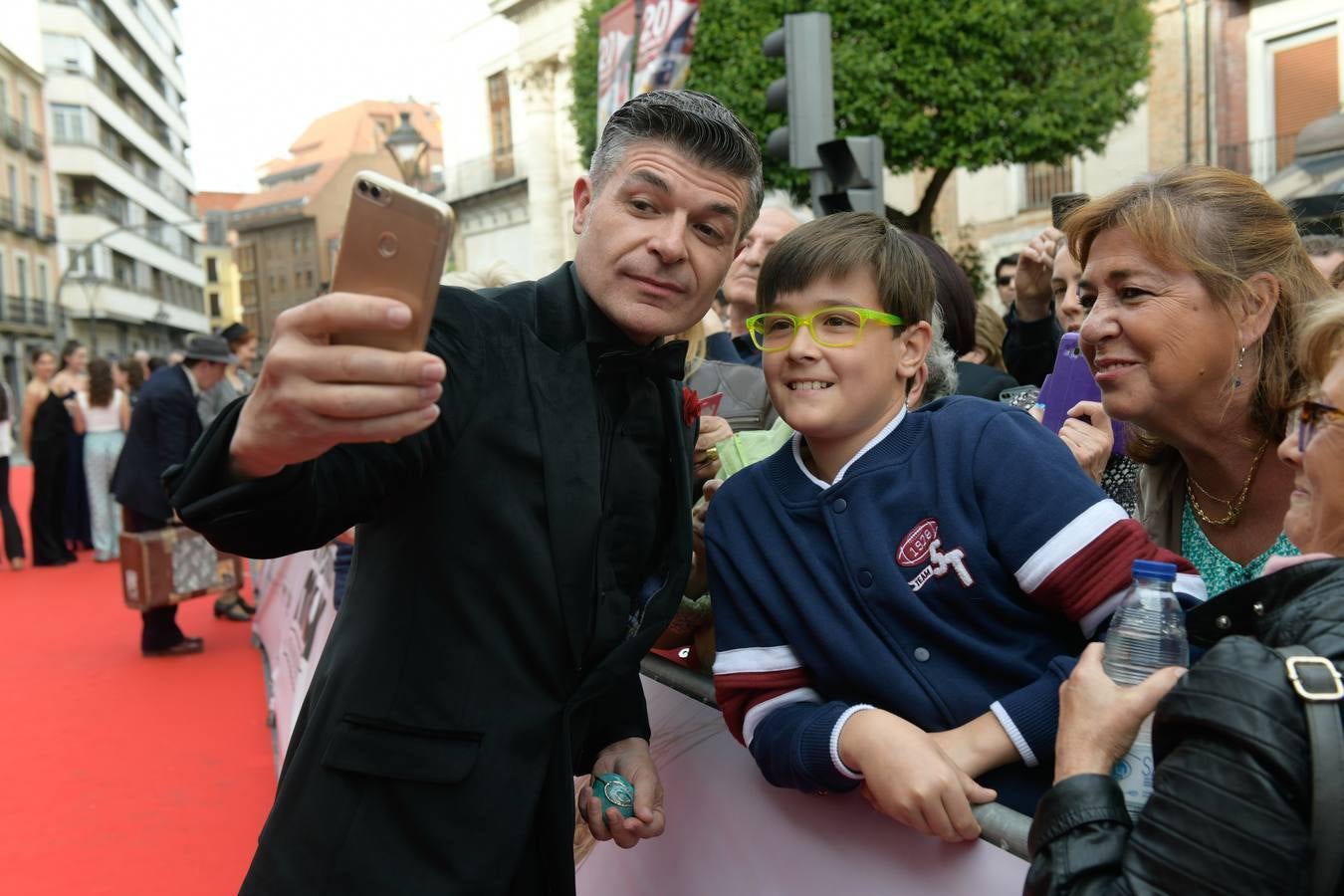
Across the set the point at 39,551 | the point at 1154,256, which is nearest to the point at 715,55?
the point at 39,551

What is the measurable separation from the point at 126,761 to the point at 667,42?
533 cm

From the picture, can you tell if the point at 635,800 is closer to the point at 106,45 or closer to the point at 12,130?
the point at 12,130

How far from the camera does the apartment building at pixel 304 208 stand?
88062 mm

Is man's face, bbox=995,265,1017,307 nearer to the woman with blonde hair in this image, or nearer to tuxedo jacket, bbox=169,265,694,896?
the woman with blonde hair

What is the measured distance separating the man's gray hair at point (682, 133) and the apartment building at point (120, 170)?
41.9 meters

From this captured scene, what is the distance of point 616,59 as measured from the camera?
8.77 metres

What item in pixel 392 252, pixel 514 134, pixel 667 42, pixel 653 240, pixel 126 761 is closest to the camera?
pixel 392 252

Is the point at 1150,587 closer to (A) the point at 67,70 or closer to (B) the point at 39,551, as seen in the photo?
(B) the point at 39,551

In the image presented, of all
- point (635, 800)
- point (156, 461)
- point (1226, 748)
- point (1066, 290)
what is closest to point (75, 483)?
point (156, 461)

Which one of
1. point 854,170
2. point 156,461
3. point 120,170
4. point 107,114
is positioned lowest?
point 156,461

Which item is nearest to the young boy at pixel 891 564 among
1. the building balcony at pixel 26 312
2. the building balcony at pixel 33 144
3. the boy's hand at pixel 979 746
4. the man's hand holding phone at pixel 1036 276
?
the boy's hand at pixel 979 746

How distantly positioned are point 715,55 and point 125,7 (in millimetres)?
54220

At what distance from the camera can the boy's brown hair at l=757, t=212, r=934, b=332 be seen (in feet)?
7.22

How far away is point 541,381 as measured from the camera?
1917mm
